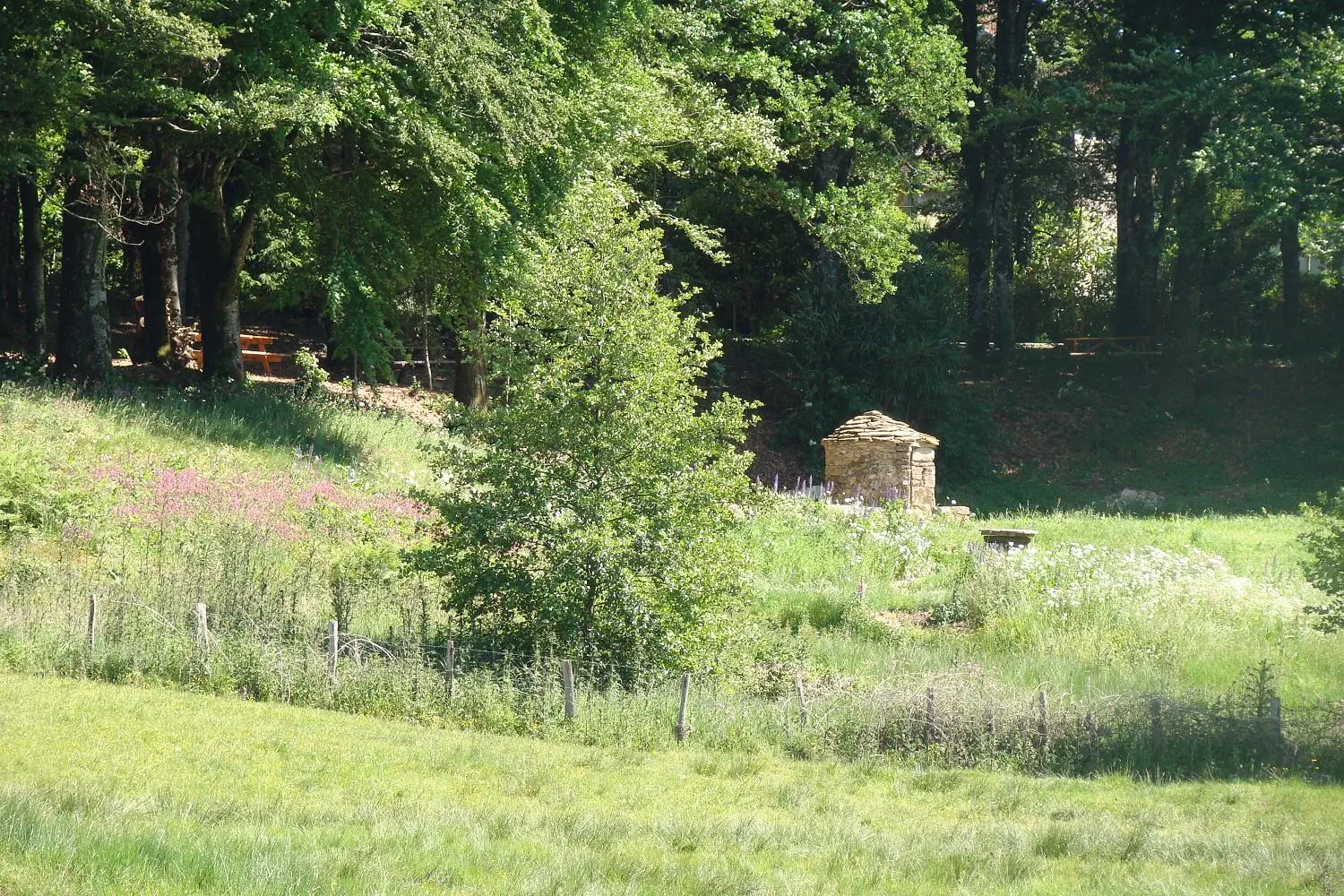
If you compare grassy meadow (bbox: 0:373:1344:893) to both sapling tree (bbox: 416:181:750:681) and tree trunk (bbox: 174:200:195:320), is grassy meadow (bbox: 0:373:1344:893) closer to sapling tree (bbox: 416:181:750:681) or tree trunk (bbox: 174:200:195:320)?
sapling tree (bbox: 416:181:750:681)

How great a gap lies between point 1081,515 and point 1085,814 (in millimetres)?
20012

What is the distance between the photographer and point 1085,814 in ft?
34.6

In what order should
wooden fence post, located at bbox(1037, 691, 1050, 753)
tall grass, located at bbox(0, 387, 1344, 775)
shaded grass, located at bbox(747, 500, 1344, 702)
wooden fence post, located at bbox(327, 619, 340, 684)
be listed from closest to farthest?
1. wooden fence post, located at bbox(1037, 691, 1050, 753)
2. tall grass, located at bbox(0, 387, 1344, 775)
3. wooden fence post, located at bbox(327, 619, 340, 684)
4. shaded grass, located at bbox(747, 500, 1344, 702)

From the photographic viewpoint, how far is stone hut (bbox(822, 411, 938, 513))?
27.6 m

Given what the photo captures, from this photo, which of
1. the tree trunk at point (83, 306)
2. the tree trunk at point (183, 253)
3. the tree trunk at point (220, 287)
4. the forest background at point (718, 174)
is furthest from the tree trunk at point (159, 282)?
the tree trunk at point (83, 306)

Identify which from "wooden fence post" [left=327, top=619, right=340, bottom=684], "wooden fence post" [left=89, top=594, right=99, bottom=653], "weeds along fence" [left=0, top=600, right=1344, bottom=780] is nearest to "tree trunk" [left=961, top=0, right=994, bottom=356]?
"weeds along fence" [left=0, top=600, right=1344, bottom=780]

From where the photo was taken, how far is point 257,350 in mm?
37094

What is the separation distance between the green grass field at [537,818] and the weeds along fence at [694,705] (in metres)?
0.58

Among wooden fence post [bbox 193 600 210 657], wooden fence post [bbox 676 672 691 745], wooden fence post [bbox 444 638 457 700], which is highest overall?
wooden fence post [bbox 193 600 210 657]

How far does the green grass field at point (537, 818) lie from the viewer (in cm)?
773

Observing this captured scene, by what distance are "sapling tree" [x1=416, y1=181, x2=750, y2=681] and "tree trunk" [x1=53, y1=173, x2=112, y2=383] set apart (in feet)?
37.9

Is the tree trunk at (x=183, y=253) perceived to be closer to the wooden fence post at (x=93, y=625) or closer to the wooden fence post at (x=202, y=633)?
the wooden fence post at (x=93, y=625)

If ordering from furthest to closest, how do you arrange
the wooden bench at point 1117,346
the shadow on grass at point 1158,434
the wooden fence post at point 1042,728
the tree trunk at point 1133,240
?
the wooden bench at point 1117,346 < the tree trunk at point 1133,240 < the shadow on grass at point 1158,434 < the wooden fence post at point 1042,728

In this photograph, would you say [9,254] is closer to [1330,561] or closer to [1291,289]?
[1330,561]
